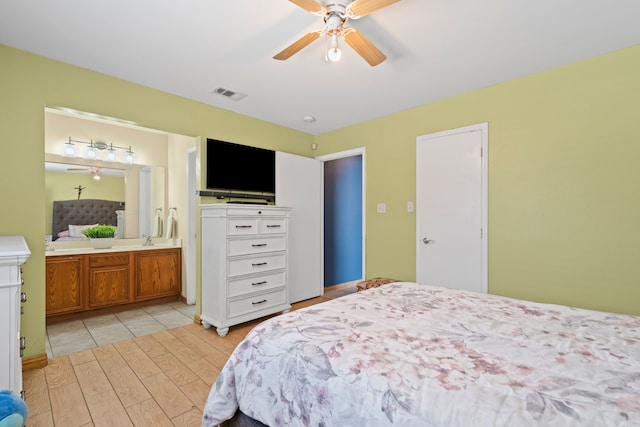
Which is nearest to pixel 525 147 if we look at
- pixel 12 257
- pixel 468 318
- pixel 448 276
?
pixel 448 276

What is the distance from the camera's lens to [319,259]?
4328 mm

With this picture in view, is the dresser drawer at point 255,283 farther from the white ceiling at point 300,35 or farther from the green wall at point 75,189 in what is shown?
the green wall at point 75,189

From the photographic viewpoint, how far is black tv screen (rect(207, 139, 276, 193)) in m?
3.30

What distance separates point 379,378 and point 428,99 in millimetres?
2996

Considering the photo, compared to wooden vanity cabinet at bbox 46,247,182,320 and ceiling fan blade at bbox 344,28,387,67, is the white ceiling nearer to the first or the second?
ceiling fan blade at bbox 344,28,387,67

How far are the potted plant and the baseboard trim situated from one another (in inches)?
64.6

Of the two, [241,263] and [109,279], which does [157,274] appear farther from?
[241,263]

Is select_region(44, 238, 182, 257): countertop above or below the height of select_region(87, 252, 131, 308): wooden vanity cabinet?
above

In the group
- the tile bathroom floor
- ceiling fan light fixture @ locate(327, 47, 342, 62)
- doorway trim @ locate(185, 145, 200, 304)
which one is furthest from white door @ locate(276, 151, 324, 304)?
ceiling fan light fixture @ locate(327, 47, 342, 62)

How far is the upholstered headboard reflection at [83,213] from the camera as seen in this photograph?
361cm

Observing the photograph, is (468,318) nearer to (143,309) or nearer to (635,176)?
(635,176)

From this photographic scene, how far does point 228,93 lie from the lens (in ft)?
9.80

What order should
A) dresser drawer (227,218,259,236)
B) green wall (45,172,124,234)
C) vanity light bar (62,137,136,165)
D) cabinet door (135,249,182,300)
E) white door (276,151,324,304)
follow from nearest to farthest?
dresser drawer (227,218,259,236) < green wall (45,172,124,234) < vanity light bar (62,137,136,165) < cabinet door (135,249,182,300) < white door (276,151,324,304)

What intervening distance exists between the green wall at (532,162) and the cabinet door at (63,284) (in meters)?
1.11
